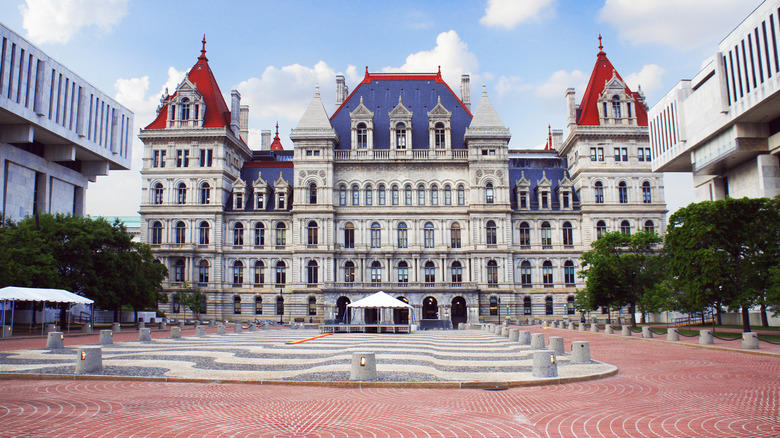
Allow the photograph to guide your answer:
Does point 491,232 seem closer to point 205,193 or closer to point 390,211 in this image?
point 390,211

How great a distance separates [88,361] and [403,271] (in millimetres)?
54826

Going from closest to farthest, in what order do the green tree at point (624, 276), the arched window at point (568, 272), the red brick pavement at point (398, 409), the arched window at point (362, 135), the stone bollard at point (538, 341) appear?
the red brick pavement at point (398, 409), the stone bollard at point (538, 341), the green tree at point (624, 276), the arched window at point (568, 272), the arched window at point (362, 135)

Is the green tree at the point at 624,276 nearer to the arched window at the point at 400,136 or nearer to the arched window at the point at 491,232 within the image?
the arched window at the point at 491,232

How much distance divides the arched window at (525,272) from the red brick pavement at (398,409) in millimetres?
54557

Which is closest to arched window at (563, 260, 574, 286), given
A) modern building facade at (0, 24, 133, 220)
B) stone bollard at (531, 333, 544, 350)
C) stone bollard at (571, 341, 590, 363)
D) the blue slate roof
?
the blue slate roof

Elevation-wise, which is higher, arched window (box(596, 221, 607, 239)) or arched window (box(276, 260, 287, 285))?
arched window (box(596, 221, 607, 239))

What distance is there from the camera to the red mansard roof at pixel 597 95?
7369 cm

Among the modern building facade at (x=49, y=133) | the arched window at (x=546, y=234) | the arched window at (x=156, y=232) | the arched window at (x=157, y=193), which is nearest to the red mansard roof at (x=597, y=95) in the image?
the arched window at (x=546, y=234)

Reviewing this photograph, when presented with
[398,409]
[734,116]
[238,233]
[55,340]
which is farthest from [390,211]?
[398,409]

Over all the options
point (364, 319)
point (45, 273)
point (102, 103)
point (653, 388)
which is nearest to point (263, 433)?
point (653, 388)

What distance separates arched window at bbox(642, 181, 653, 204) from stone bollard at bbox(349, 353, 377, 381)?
63508 millimetres

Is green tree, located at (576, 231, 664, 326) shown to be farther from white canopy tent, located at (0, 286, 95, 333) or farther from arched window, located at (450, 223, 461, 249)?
white canopy tent, located at (0, 286, 95, 333)

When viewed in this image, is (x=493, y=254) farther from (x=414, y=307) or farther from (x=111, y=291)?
(x=111, y=291)

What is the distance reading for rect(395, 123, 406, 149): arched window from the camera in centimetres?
7281
